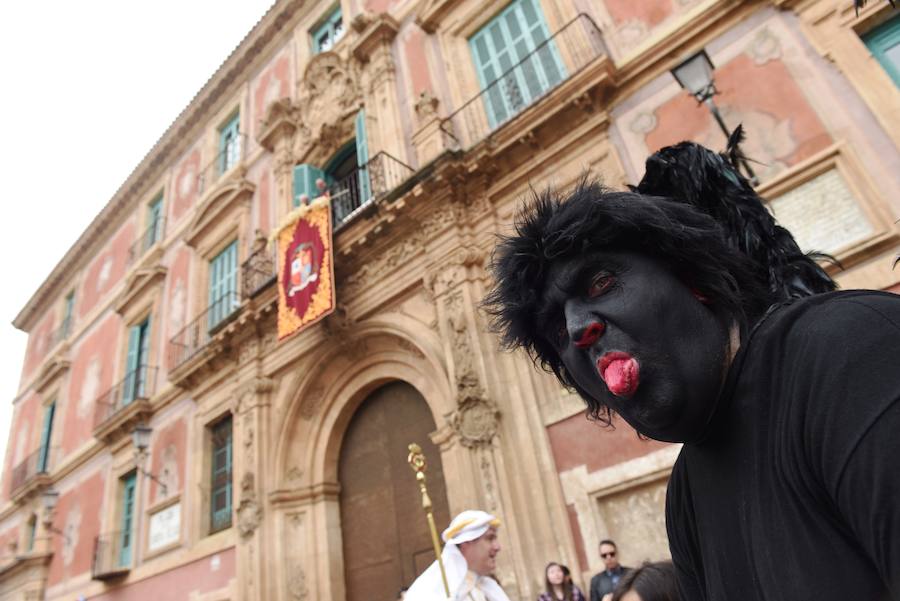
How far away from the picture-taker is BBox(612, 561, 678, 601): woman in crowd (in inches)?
76.9

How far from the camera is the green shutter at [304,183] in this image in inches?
445

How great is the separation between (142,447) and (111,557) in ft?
9.38

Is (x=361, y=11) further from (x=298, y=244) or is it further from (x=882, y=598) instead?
(x=882, y=598)

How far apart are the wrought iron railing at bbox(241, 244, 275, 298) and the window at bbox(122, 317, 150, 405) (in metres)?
4.69

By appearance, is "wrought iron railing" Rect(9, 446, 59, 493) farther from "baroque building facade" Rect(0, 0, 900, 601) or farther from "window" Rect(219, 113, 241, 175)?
"window" Rect(219, 113, 241, 175)

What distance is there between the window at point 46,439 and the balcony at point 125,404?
3.84 metres

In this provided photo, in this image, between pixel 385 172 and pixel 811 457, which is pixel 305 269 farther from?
pixel 811 457

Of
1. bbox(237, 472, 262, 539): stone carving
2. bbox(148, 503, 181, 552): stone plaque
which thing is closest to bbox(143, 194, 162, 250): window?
bbox(148, 503, 181, 552): stone plaque

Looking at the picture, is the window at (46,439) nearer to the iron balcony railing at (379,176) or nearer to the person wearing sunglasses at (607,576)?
the iron balcony railing at (379,176)

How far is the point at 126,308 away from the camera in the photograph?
16.4 metres

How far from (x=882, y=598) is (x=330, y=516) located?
30.8 ft

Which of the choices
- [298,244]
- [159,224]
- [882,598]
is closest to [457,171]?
[298,244]

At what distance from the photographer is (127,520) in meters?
13.0

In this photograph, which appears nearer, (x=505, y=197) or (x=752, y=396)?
(x=752, y=396)
